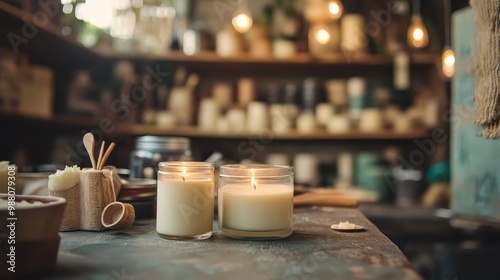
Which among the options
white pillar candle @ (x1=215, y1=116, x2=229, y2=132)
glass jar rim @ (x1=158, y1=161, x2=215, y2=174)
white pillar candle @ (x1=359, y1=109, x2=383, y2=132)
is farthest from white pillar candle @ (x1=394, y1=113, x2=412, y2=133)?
glass jar rim @ (x1=158, y1=161, x2=215, y2=174)

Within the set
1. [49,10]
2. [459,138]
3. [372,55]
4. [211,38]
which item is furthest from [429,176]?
[49,10]

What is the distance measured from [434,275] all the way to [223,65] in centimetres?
220

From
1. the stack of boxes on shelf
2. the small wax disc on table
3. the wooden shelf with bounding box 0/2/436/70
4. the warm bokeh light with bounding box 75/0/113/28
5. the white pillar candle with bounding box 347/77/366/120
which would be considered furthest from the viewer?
the white pillar candle with bounding box 347/77/366/120

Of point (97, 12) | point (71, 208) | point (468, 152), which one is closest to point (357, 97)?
point (468, 152)

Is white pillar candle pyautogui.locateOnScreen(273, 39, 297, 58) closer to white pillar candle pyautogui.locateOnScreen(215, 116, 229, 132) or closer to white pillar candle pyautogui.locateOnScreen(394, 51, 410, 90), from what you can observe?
white pillar candle pyautogui.locateOnScreen(215, 116, 229, 132)

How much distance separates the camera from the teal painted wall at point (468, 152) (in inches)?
66.8

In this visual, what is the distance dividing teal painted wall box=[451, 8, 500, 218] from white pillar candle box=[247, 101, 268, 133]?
1745 mm

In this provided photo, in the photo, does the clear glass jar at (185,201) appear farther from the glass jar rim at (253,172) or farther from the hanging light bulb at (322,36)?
the hanging light bulb at (322,36)

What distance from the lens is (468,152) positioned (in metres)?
1.83

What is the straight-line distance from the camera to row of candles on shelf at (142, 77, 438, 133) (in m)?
3.60

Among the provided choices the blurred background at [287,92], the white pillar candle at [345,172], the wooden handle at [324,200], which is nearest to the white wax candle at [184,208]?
the wooden handle at [324,200]

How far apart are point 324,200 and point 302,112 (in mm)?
2185

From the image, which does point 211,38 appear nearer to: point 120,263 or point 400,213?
point 400,213

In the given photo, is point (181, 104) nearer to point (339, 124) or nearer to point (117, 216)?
point (339, 124)
